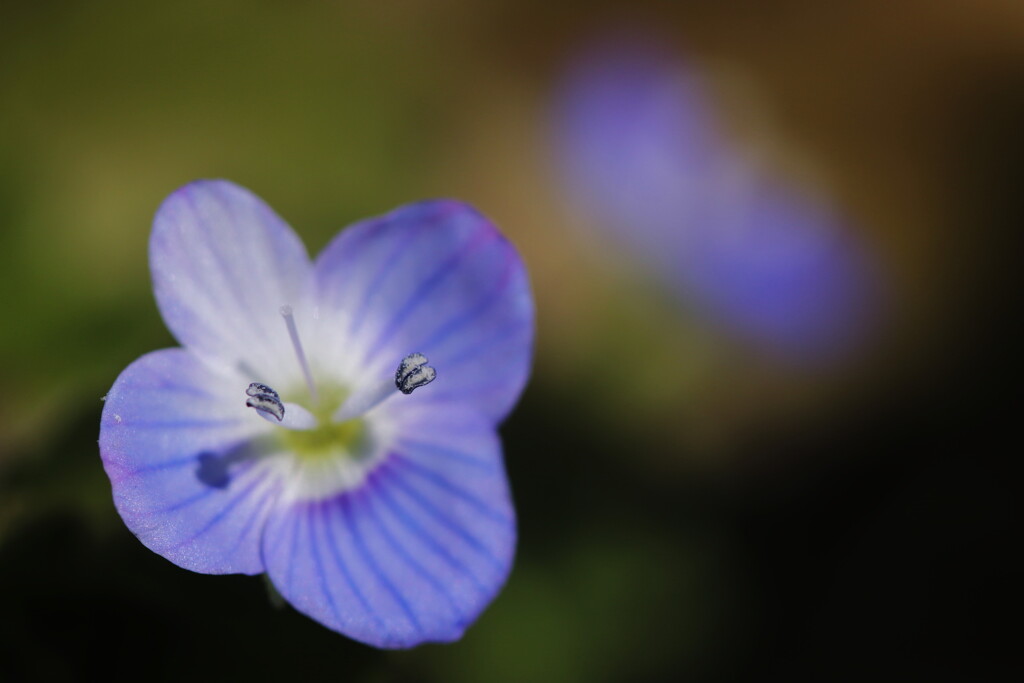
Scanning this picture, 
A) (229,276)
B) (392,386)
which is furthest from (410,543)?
(229,276)

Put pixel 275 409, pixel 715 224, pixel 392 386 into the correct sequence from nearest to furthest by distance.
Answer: pixel 275 409 → pixel 392 386 → pixel 715 224

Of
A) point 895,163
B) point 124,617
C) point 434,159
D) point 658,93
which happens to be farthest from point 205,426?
point 895,163

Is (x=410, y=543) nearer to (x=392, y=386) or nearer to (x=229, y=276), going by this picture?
(x=392, y=386)

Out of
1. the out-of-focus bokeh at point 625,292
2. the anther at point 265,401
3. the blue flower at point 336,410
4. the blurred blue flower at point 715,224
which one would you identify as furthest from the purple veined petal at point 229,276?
the blurred blue flower at point 715,224

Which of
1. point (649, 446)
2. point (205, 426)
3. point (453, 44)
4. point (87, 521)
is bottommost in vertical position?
point (87, 521)

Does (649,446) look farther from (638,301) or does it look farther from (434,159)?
(434,159)

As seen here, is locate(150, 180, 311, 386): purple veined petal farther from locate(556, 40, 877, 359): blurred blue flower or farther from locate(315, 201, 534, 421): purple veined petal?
locate(556, 40, 877, 359): blurred blue flower
